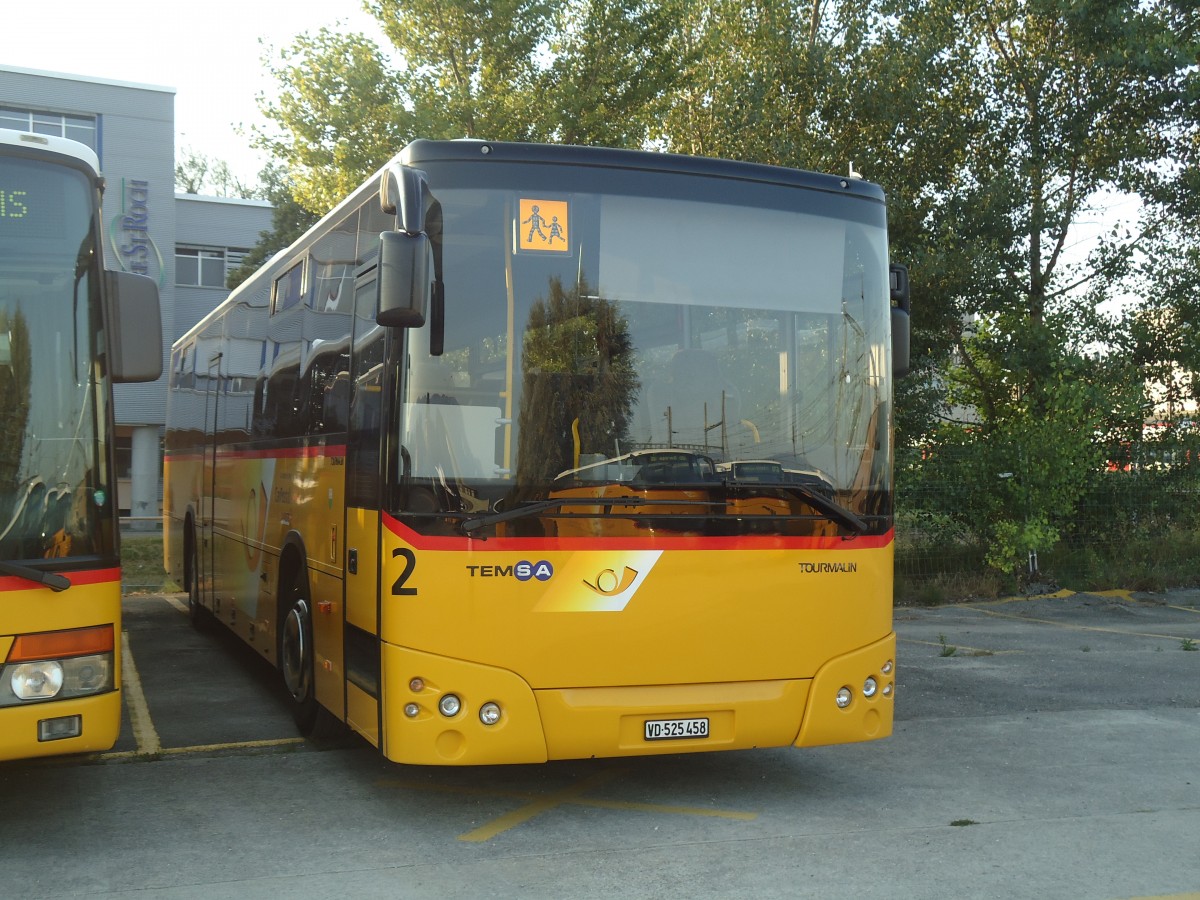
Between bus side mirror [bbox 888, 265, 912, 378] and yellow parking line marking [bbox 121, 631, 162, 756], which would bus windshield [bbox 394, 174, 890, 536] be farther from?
yellow parking line marking [bbox 121, 631, 162, 756]

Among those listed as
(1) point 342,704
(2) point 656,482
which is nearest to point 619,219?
(2) point 656,482

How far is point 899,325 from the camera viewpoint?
7.43 m

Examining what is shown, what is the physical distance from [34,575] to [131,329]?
1.21 meters

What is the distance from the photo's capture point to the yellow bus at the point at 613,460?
6.20 meters

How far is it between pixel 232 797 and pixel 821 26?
52.5 ft

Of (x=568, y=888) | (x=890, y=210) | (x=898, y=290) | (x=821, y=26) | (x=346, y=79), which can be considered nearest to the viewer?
(x=568, y=888)

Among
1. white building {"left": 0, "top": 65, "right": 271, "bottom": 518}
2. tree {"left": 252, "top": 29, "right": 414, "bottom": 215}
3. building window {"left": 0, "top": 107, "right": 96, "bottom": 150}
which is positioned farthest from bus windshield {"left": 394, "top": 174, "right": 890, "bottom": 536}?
building window {"left": 0, "top": 107, "right": 96, "bottom": 150}

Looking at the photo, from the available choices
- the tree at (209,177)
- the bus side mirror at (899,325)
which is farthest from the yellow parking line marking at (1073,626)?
the tree at (209,177)

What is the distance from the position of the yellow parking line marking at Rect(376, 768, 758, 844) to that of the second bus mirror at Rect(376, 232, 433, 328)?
8.06ft

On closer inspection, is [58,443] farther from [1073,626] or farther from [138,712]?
[1073,626]

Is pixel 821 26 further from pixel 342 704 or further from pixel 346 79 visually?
pixel 342 704

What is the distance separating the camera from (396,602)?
623 cm

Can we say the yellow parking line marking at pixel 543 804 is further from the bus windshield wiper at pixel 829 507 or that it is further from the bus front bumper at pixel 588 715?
the bus windshield wiper at pixel 829 507

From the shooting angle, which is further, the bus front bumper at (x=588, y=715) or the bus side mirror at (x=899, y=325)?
the bus side mirror at (x=899, y=325)
